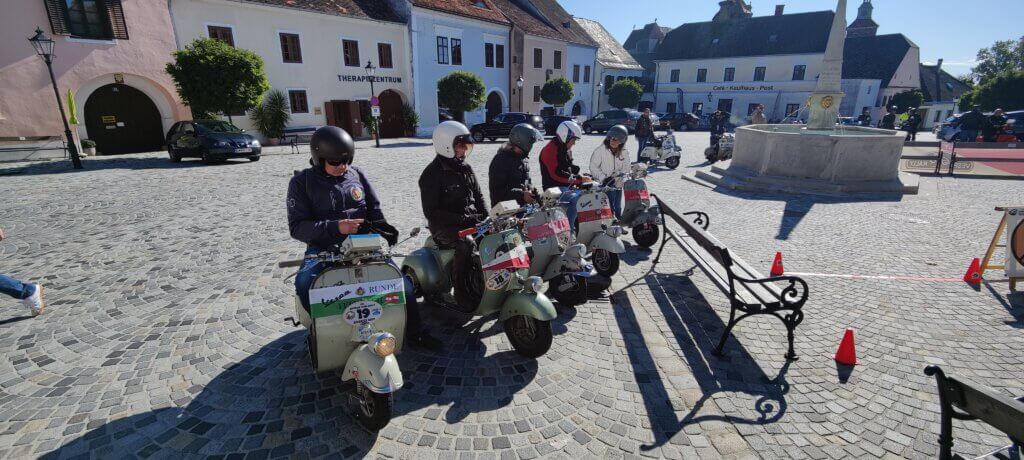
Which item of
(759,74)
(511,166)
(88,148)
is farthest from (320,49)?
(759,74)

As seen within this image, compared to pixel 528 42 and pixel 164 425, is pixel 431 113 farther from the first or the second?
pixel 164 425

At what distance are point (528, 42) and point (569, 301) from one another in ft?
111

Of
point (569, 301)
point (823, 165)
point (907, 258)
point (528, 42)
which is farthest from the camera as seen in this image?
point (528, 42)

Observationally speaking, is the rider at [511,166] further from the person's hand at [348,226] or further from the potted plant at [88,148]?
the potted plant at [88,148]

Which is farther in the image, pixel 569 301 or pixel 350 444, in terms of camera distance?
pixel 569 301

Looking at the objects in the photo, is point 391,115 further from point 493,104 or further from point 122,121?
point 122,121

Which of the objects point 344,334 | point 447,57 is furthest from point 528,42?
point 344,334

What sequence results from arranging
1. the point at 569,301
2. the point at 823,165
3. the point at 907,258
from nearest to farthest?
the point at 569,301 → the point at 907,258 → the point at 823,165

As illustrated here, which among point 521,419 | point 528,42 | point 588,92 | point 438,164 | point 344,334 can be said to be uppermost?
point 528,42

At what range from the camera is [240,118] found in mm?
22000

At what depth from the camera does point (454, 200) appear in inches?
168

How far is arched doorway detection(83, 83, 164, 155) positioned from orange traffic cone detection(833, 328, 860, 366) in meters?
25.2

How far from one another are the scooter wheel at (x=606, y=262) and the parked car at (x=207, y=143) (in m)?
14.3

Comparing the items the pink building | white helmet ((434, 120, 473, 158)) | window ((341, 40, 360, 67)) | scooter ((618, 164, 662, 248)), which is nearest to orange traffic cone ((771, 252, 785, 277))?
scooter ((618, 164, 662, 248))
